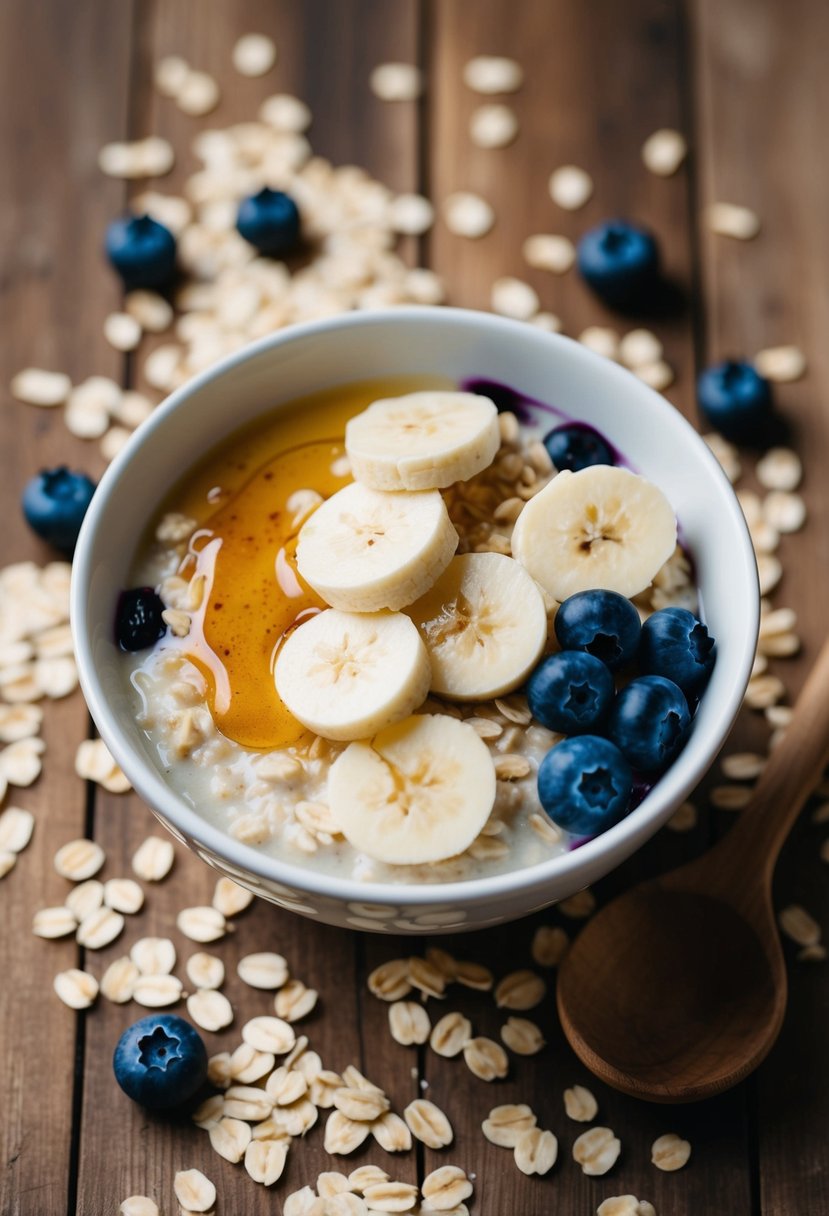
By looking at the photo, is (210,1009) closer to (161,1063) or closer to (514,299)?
(161,1063)

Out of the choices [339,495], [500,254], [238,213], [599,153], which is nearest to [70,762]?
[339,495]

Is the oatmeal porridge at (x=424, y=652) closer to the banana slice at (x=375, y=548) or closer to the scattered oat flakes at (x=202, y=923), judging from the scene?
the banana slice at (x=375, y=548)

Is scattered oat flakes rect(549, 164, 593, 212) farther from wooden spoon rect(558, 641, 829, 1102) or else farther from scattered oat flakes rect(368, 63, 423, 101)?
wooden spoon rect(558, 641, 829, 1102)

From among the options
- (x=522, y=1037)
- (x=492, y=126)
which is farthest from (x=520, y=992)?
(x=492, y=126)

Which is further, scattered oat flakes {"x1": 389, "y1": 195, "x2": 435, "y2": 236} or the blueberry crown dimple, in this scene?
scattered oat flakes {"x1": 389, "y1": 195, "x2": 435, "y2": 236}

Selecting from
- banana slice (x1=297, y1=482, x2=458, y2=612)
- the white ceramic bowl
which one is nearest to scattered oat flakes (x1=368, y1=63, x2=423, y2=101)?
the white ceramic bowl

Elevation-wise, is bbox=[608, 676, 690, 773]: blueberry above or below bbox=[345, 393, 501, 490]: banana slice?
below
